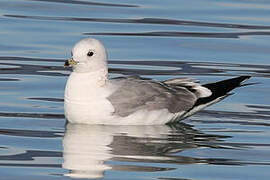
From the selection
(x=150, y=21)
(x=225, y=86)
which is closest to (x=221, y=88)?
(x=225, y=86)

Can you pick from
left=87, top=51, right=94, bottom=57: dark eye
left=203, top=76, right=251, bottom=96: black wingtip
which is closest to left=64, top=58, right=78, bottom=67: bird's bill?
left=87, top=51, right=94, bottom=57: dark eye

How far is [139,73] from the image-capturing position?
16.2 m

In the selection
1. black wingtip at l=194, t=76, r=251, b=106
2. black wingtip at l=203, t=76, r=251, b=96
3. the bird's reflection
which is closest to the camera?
the bird's reflection

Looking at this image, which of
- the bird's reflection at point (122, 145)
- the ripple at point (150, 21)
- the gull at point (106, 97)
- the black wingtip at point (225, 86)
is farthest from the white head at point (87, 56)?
Result: the ripple at point (150, 21)

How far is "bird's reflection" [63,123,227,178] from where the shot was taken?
Answer: 36.6ft

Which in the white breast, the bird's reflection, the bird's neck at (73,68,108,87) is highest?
the bird's neck at (73,68,108,87)

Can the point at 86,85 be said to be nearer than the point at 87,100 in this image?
No

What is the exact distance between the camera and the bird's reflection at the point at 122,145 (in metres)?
11.2

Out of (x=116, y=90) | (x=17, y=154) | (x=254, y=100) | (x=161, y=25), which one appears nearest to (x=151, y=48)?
(x=161, y=25)

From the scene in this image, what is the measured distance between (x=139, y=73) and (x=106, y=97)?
299 centimetres

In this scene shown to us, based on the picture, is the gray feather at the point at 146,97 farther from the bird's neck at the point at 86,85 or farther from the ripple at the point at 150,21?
the ripple at the point at 150,21

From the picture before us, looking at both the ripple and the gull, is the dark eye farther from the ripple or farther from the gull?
the ripple

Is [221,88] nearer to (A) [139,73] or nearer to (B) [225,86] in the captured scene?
(B) [225,86]

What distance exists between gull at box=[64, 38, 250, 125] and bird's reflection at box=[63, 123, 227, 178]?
11cm
